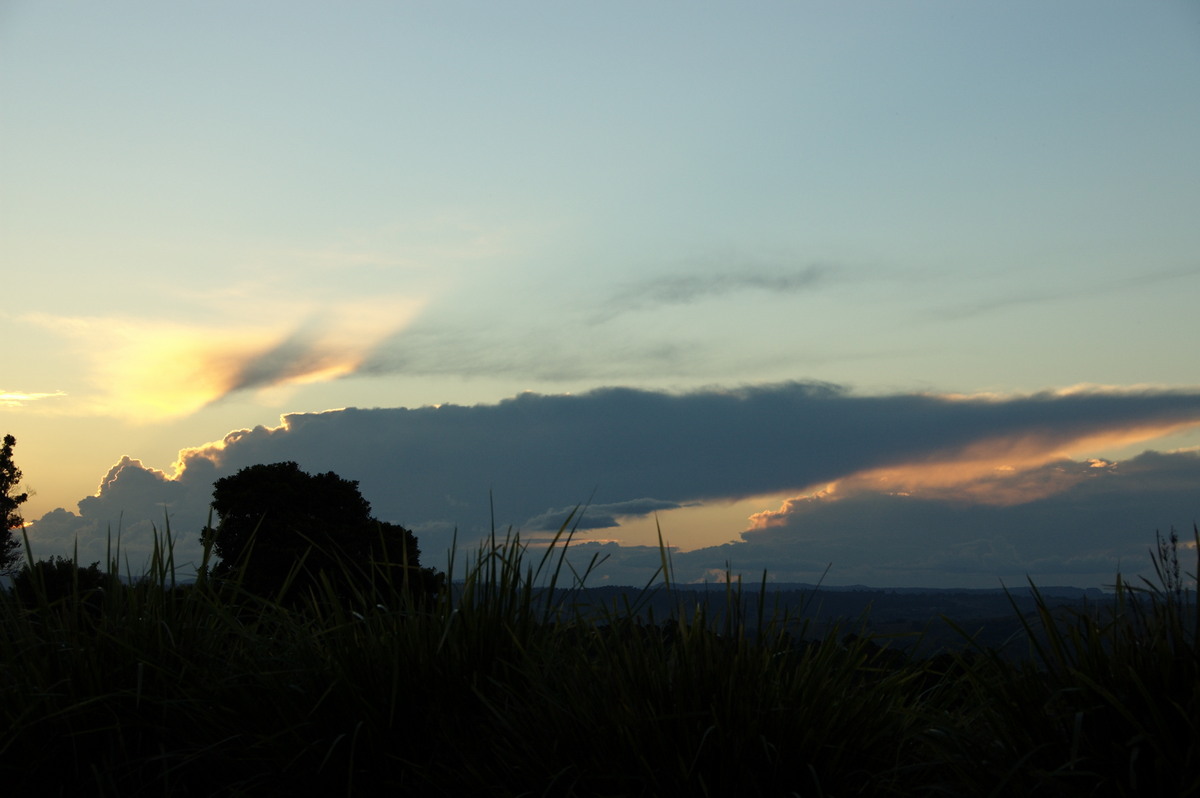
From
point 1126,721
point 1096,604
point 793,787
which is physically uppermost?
point 1096,604

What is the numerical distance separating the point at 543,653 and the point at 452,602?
70cm

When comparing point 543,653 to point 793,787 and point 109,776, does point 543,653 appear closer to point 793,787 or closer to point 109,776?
point 793,787

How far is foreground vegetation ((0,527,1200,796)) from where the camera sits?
162 inches

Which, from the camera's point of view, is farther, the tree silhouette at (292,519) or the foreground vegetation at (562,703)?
the tree silhouette at (292,519)

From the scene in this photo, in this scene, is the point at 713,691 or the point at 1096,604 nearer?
the point at 713,691

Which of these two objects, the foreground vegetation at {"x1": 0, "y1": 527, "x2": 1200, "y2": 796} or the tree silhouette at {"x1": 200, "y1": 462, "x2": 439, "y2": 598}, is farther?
the tree silhouette at {"x1": 200, "y1": 462, "x2": 439, "y2": 598}

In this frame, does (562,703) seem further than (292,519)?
No

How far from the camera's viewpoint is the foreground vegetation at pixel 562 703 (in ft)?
13.5

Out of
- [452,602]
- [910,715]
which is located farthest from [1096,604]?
[452,602]

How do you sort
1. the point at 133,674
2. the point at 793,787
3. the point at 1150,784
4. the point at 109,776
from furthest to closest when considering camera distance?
the point at 133,674
the point at 109,776
the point at 793,787
the point at 1150,784

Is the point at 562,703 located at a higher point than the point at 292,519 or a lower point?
lower

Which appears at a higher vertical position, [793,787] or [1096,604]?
[1096,604]

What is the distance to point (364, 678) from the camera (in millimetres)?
5078

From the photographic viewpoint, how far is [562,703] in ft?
15.4
